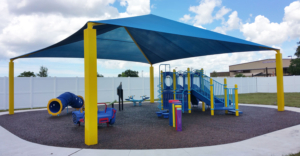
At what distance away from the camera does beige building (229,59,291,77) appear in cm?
5231

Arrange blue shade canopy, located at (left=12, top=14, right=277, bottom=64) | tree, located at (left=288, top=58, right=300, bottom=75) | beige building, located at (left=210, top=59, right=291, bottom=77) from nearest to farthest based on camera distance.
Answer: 1. blue shade canopy, located at (left=12, top=14, right=277, bottom=64)
2. tree, located at (left=288, top=58, right=300, bottom=75)
3. beige building, located at (left=210, top=59, right=291, bottom=77)

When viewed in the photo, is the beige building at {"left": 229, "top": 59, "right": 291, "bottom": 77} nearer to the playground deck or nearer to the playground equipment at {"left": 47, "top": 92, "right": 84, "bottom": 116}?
the playground deck

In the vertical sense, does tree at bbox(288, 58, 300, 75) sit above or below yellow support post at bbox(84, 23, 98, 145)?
above

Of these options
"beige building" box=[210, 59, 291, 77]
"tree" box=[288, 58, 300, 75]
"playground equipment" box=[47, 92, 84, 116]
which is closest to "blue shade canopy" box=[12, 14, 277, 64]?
"playground equipment" box=[47, 92, 84, 116]

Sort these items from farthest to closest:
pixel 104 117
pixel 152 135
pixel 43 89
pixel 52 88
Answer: pixel 52 88 < pixel 43 89 < pixel 104 117 < pixel 152 135

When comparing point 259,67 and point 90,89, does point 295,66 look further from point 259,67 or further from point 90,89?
point 90,89

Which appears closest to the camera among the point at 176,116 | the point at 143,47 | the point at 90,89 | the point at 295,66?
the point at 90,89

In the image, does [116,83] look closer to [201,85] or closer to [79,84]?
[79,84]

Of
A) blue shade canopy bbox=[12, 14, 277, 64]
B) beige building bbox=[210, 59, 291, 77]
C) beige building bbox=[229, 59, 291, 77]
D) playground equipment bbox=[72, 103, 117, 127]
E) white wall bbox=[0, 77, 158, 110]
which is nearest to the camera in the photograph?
playground equipment bbox=[72, 103, 117, 127]

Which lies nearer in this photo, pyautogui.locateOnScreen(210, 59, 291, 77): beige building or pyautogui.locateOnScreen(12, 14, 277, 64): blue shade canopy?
pyautogui.locateOnScreen(12, 14, 277, 64): blue shade canopy

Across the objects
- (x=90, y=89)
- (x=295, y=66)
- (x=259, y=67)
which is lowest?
(x=90, y=89)

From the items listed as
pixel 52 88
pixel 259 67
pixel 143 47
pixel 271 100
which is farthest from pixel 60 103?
pixel 259 67

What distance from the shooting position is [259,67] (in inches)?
2156

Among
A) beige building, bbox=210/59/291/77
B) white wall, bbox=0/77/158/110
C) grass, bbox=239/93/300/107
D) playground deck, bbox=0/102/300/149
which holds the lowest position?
grass, bbox=239/93/300/107
